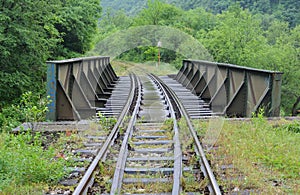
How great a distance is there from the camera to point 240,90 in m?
7.95

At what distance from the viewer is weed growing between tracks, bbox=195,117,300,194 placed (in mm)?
3956

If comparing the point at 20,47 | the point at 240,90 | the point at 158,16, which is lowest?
the point at 240,90

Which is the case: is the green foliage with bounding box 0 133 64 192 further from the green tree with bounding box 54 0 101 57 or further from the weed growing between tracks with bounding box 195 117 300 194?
the green tree with bounding box 54 0 101 57

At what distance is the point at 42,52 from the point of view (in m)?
13.5

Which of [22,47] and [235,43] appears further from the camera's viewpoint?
[235,43]

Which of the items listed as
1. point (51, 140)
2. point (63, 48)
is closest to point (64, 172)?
point (51, 140)

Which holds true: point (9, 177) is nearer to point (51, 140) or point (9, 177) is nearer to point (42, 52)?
point (51, 140)

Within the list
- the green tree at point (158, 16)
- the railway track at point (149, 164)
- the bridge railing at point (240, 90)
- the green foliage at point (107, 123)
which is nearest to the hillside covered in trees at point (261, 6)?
the green tree at point (158, 16)

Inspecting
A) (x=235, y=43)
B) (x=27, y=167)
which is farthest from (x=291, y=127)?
(x=235, y=43)

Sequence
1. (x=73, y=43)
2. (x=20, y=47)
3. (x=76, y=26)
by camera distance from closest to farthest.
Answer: (x=20, y=47)
(x=76, y=26)
(x=73, y=43)

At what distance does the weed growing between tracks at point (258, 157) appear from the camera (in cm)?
396

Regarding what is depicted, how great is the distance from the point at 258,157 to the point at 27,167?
3074 millimetres

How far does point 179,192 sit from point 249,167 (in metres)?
1.26

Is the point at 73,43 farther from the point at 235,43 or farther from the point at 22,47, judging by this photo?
the point at 235,43
